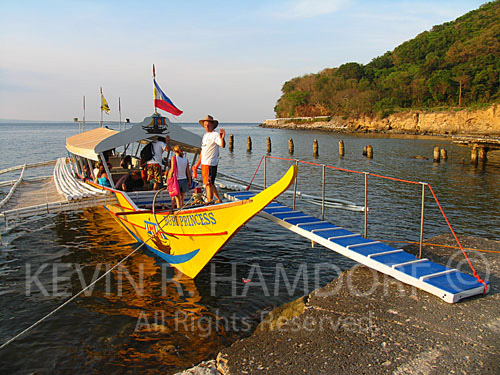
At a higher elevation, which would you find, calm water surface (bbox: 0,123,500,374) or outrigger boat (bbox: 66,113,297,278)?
outrigger boat (bbox: 66,113,297,278)

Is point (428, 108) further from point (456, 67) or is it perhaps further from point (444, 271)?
point (444, 271)

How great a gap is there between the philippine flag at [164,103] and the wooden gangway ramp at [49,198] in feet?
10.0

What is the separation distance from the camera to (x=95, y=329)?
21.8 feet

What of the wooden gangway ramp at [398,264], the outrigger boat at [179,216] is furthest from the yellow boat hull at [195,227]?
the wooden gangway ramp at [398,264]

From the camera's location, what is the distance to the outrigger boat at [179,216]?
6.96 metres

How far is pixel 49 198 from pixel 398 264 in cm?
1030

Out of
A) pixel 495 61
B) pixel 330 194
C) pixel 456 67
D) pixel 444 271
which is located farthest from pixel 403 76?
pixel 444 271

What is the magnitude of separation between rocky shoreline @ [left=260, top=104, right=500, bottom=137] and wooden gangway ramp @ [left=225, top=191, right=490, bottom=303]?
58.1 metres

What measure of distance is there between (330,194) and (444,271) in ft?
41.5

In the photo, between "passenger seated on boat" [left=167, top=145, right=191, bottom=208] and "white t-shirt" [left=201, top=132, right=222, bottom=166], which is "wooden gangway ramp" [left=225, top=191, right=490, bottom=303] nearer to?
"white t-shirt" [left=201, top=132, right=222, bottom=166]

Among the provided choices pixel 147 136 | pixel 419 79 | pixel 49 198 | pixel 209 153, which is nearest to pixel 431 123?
pixel 419 79

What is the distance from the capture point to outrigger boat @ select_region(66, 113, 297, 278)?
6965 mm

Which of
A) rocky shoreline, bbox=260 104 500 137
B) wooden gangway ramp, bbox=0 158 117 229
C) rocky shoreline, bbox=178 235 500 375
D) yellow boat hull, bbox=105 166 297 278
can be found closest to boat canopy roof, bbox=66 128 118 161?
wooden gangway ramp, bbox=0 158 117 229

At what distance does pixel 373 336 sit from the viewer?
17.2 ft
